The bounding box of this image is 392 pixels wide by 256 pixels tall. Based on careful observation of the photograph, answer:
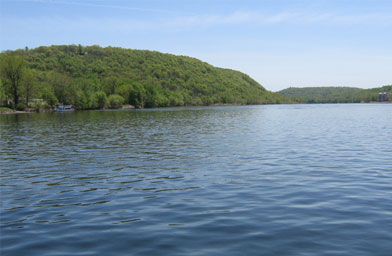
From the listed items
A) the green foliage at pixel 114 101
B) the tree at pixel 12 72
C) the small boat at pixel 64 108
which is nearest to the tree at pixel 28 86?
the tree at pixel 12 72

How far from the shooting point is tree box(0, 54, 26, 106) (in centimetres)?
11969

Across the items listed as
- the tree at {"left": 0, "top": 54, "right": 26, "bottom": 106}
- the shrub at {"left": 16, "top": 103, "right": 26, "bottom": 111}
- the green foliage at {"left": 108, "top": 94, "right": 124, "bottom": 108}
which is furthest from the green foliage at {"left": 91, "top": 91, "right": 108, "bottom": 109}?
the tree at {"left": 0, "top": 54, "right": 26, "bottom": 106}

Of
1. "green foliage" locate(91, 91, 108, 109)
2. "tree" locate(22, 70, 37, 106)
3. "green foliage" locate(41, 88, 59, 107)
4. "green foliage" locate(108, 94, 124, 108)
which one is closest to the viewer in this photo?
"tree" locate(22, 70, 37, 106)

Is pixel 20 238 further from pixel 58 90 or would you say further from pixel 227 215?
pixel 58 90

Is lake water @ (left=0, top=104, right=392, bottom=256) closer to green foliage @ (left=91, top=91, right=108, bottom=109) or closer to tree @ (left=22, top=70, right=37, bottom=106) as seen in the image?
tree @ (left=22, top=70, right=37, bottom=106)

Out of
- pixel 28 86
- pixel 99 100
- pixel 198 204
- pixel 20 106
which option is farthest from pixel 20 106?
pixel 198 204

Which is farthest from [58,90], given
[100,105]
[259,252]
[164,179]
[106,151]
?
[259,252]

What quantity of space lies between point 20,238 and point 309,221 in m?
8.89

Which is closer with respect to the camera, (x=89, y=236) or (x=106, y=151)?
(x=89, y=236)

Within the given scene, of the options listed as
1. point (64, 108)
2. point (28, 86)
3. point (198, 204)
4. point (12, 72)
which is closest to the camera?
point (198, 204)

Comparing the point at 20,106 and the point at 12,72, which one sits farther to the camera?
the point at 20,106

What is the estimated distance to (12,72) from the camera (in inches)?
4737

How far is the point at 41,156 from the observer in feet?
82.6

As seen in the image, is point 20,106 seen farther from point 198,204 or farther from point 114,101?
point 198,204
